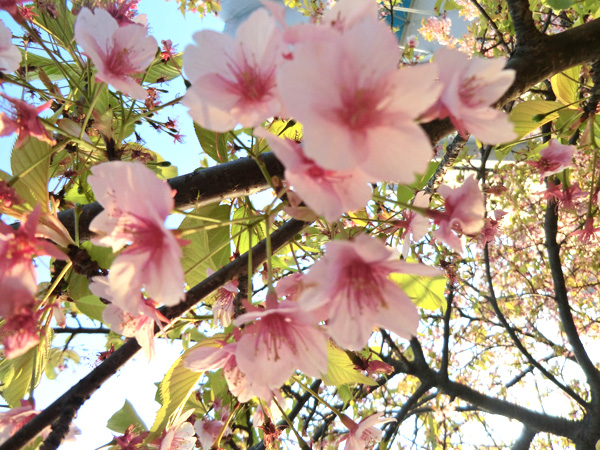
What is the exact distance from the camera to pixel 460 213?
504mm

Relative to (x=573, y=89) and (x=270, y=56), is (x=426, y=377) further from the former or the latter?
(x=270, y=56)

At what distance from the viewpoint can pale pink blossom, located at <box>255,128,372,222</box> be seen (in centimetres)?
35

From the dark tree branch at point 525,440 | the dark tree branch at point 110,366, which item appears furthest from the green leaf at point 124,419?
the dark tree branch at point 525,440

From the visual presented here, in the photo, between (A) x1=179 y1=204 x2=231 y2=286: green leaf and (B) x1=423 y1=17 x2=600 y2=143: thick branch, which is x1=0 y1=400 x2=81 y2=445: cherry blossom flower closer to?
(A) x1=179 y1=204 x2=231 y2=286: green leaf

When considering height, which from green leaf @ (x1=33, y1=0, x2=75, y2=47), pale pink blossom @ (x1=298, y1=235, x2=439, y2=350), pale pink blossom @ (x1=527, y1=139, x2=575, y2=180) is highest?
green leaf @ (x1=33, y1=0, x2=75, y2=47)

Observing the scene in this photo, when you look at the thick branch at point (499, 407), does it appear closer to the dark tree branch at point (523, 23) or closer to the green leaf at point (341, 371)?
the green leaf at point (341, 371)

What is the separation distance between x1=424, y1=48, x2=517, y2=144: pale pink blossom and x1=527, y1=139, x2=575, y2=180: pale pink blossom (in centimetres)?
78

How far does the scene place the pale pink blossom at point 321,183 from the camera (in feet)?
1.16

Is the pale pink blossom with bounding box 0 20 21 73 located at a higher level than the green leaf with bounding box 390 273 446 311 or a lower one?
higher

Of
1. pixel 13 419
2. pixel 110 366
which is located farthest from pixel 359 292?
pixel 13 419

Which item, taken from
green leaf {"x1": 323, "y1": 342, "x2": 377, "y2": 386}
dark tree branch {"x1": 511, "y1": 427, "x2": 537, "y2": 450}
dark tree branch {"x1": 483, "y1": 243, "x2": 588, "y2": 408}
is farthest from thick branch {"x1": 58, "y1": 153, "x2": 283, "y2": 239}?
dark tree branch {"x1": 511, "y1": 427, "x2": 537, "y2": 450}

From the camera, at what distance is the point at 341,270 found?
1.41 ft

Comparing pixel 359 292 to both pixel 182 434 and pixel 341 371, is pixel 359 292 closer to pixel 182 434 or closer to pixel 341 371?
pixel 341 371

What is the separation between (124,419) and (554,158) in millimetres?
1391
